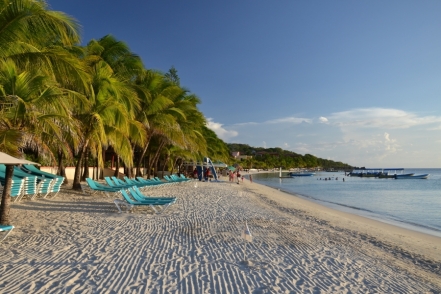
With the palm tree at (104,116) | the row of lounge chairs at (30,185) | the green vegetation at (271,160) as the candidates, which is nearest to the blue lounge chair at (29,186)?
the row of lounge chairs at (30,185)

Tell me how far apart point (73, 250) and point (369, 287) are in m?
4.19

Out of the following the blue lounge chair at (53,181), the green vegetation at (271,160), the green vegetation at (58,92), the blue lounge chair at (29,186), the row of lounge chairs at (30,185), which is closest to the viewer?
the green vegetation at (58,92)

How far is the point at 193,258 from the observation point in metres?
5.32

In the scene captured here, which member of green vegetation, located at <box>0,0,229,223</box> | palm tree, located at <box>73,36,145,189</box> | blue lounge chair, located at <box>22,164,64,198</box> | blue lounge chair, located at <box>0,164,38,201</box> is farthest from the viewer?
palm tree, located at <box>73,36,145,189</box>

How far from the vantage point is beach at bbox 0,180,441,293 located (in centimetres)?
423

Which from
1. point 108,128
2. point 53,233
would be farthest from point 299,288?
point 108,128

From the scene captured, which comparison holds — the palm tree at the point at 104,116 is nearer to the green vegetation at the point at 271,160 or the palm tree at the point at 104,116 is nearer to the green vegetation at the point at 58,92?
the green vegetation at the point at 58,92

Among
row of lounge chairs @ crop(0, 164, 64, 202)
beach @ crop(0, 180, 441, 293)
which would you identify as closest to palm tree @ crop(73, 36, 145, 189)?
row of lounge chairs @ crop(0, 164, 64, 202)

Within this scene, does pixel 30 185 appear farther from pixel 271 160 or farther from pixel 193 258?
pixel 271 160

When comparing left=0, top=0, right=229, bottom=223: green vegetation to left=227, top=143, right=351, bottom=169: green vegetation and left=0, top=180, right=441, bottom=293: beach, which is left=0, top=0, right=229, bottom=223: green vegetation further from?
left=227, top=143, right=351, bottom=169: green vegetation

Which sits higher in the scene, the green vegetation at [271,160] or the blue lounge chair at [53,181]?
the green vegetation at [271,160]

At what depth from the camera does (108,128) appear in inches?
570

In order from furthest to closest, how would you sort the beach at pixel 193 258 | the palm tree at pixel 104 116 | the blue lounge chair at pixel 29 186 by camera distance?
the palm tree at pixel 104 116
the blue lounge chair at pixel 29 186
the beach at pixel 193 258

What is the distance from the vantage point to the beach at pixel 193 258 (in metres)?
4.23
